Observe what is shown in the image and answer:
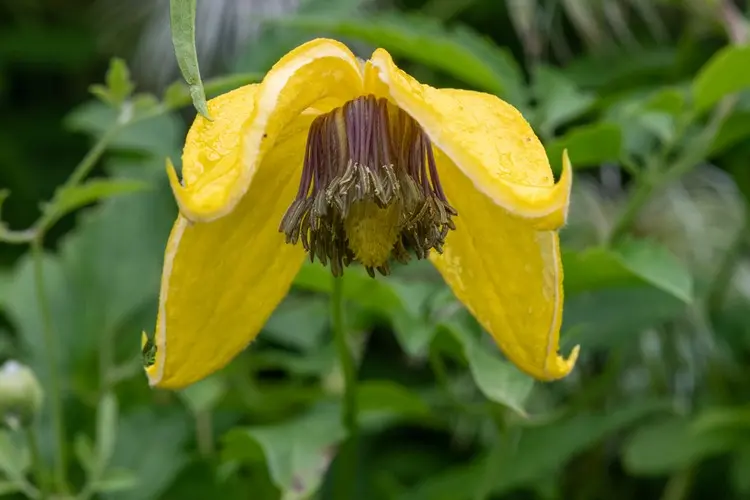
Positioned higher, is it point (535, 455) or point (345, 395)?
point (345, 395)

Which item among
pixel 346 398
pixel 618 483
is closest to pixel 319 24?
pixel 346 398

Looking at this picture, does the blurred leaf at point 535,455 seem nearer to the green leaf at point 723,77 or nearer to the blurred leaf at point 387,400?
the blurred leaf at point 387,400

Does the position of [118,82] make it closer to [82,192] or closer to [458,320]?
[82,192]

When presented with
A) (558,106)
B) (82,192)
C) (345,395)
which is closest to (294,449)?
(345,395)

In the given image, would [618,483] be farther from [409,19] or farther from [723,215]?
[409,19]

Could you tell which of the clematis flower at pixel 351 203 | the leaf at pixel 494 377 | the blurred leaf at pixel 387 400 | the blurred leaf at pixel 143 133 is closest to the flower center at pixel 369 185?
the clematis flower at pixel 351 203
